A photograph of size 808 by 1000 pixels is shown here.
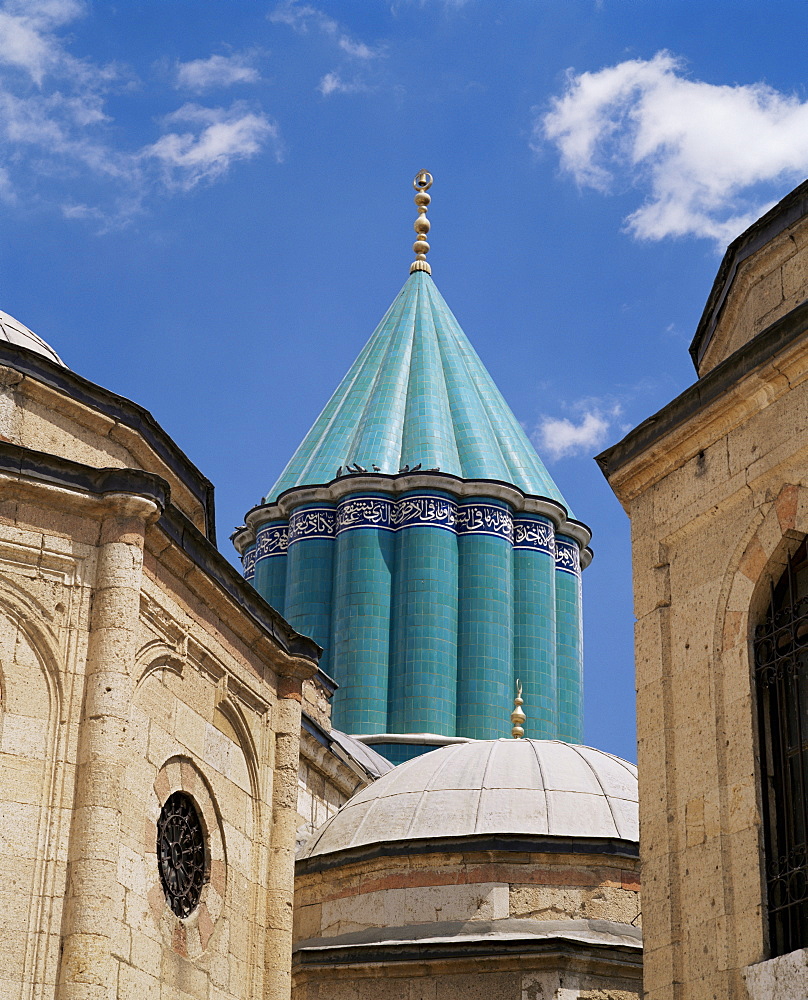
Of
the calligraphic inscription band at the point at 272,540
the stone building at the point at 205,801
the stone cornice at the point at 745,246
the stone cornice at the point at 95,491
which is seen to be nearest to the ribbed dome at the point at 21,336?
the stone building at the point at 205,801

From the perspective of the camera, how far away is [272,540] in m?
26.2

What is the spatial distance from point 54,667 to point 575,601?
18.9 m

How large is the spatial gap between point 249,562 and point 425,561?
12.1 ft

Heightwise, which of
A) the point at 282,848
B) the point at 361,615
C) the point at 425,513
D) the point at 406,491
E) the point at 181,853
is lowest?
the point at 181,853

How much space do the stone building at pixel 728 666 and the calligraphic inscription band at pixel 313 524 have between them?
17330 mm

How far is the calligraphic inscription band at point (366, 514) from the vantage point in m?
24.8

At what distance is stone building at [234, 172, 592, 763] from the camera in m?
23.7

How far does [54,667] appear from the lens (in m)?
8.04

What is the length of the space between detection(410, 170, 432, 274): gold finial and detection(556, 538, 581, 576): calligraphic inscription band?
6908 millimetres

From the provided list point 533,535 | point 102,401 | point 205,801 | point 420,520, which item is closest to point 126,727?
point 205,801

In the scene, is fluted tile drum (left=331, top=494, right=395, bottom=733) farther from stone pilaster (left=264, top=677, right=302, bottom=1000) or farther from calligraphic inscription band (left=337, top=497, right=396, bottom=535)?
stone pilaster (left=264, top=677, right=302, bottom=1000)

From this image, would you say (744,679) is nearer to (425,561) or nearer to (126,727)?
(126,727)

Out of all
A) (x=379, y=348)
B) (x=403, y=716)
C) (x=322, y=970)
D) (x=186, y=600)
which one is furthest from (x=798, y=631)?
(x=379, y=348)

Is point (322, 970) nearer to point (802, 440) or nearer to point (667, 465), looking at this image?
point (667, 465)
